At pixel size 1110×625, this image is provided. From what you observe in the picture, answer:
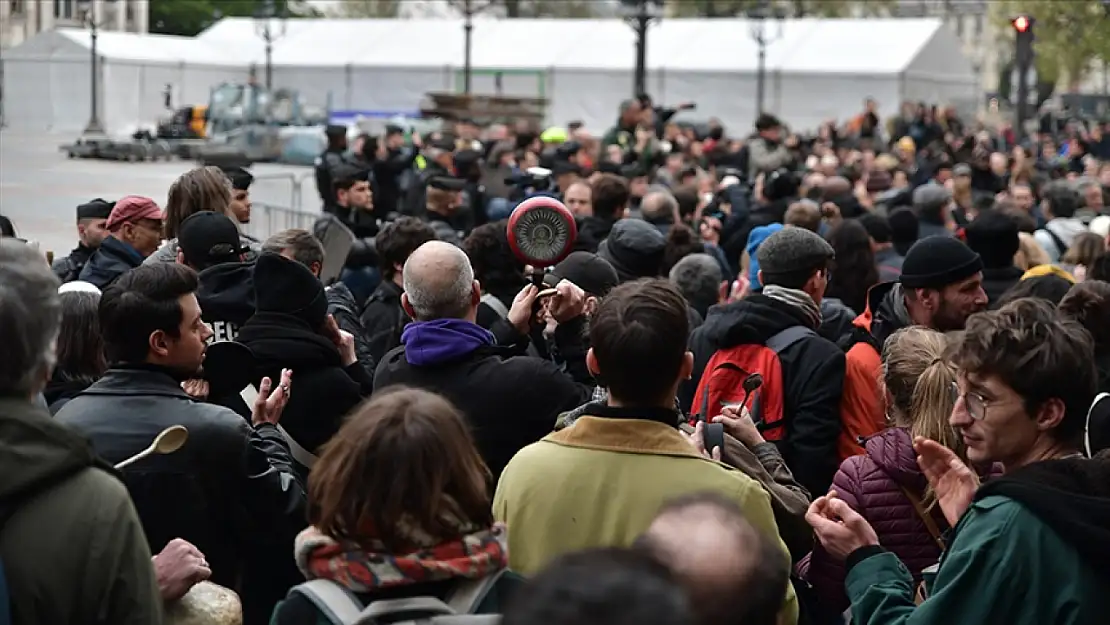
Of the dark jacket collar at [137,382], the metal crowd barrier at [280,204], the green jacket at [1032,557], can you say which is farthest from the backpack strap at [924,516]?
the metal crowd barrier at [280,204]

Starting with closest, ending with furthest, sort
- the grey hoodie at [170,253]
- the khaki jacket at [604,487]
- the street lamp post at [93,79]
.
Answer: the khaki jacket at [604,487]
the grey hoodie at [170,253]
the street lamp post at [93,79]

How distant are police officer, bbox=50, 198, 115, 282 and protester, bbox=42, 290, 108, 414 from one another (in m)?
2.89

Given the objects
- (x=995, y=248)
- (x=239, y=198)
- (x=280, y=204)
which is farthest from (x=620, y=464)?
(x=280, y=204)

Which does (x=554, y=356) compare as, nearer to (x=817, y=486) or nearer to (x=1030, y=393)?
(x=817, y=486)

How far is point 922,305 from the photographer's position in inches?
255

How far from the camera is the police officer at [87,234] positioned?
7930mm

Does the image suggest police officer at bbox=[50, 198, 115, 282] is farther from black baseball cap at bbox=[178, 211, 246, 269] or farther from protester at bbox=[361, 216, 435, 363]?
black baseball cap at bbox=[178, 211, 246, 269]

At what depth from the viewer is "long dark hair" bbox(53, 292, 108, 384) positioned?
5.06 metres

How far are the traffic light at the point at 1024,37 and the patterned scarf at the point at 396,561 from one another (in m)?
19.9

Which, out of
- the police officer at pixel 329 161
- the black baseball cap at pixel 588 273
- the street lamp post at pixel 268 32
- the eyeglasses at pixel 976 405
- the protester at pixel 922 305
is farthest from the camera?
the street lamp post at pixel 268 32

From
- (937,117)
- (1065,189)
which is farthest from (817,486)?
(937,117)

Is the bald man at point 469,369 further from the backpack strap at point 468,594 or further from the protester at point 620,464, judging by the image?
the backpack strap at point 468,594

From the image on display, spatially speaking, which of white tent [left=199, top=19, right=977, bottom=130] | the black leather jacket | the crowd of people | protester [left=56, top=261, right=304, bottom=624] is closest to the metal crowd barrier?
the crowd of people

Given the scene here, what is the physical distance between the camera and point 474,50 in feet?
163
